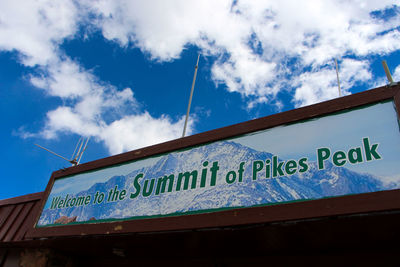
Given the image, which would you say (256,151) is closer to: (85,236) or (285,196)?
(285,196)

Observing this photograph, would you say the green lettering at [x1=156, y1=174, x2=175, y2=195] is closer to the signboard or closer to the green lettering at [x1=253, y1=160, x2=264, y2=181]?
the signboard

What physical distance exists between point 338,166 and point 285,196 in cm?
51

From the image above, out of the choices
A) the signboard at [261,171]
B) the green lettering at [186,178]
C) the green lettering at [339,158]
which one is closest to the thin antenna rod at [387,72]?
the signboard at [261,171]

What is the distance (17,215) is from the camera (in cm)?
529

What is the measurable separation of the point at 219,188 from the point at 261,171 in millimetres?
465

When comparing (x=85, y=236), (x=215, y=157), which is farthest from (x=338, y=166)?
(x=85, y=236)

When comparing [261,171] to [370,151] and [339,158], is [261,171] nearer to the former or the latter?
[339,158]

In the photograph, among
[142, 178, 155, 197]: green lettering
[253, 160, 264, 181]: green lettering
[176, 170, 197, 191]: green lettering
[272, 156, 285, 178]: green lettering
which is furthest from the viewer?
[142, 178, 155, 197]: green lettering

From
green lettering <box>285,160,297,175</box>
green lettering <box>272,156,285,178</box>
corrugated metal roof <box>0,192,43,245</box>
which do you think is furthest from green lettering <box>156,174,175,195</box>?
corrugated metal roof <box>0,192,43,245</box>

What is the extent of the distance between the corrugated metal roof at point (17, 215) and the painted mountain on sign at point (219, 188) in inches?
22.8

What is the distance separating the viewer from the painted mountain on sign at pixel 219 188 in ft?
8.72

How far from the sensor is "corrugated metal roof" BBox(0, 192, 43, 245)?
4852mm

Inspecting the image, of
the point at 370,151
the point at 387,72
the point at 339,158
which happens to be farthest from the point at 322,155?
the point at 387,72

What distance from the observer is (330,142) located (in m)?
2.85
